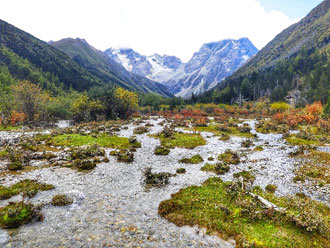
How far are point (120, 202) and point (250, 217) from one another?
29.9 ft

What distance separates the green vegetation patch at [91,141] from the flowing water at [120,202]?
254 inches

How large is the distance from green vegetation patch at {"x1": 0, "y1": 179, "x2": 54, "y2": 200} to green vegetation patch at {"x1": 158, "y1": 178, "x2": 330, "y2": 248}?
32.5 feet

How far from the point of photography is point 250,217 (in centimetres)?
1230

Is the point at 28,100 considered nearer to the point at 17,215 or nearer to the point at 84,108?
the point at 84,108

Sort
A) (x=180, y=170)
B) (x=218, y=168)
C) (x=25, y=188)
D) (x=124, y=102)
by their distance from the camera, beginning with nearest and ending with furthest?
(x=25, y=188) → (x=180, y=170) → (x=218, y=168) → (x=124, y=102)

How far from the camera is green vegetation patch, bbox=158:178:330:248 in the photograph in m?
10.6

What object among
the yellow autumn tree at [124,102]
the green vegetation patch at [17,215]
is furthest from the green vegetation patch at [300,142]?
the yellow autumn tree at [124,102]

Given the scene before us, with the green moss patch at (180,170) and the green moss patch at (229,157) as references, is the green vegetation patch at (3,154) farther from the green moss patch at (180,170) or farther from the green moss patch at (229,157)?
the green moss patch at (229,157)

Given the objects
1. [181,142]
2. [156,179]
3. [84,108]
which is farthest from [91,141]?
[84,108]

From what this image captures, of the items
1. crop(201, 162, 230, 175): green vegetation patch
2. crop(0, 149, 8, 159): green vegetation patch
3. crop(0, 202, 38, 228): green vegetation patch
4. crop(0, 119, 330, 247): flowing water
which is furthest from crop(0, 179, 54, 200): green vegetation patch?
crop(201, 162, 230, 175): green vegetation patch

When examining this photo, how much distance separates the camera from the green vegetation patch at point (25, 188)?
14.4 m

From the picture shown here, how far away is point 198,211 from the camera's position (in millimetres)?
13336

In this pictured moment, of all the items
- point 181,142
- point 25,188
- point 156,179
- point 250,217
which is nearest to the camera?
point 250,217

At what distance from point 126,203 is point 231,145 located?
2386 cm
